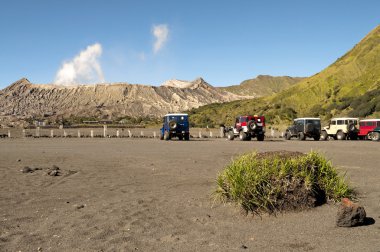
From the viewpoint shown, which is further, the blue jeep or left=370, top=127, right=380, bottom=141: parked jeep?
the blue jeep

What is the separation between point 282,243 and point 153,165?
33.8 feet

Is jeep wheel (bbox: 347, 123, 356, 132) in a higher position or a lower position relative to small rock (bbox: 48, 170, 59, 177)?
higher

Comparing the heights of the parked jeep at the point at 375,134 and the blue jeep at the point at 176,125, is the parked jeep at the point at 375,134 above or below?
below

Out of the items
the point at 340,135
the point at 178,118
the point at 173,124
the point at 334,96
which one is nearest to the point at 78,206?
the point at 173,124

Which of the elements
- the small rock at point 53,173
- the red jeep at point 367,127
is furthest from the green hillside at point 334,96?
the small rock at point 53,173

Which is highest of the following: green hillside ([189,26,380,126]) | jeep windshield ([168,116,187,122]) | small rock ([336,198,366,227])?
green hillside ([189,26,380,126])

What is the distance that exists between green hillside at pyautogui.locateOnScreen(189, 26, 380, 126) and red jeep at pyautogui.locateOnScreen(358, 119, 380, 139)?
15643mm

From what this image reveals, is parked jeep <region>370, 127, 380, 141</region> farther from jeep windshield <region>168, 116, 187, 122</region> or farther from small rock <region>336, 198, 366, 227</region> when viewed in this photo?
small rock <region>336, 198, 366, 227</region>

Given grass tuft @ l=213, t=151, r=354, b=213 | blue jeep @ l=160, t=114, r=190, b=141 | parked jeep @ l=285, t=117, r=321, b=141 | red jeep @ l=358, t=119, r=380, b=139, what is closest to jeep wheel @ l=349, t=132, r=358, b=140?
red jeep @ l=358, t=119, r=380, b=139

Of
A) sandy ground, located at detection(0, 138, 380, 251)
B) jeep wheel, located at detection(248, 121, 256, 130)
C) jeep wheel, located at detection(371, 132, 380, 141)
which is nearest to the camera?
sandy ground, located at detection(0, 138, 380, 251)

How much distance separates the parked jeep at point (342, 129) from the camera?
35906 millimetres

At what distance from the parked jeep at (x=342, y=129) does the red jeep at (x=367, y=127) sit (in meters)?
0.46

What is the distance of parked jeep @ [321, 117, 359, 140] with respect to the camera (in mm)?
35906

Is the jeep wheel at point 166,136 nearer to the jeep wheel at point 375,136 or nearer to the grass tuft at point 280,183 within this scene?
the jeep wheel at point 375,136
